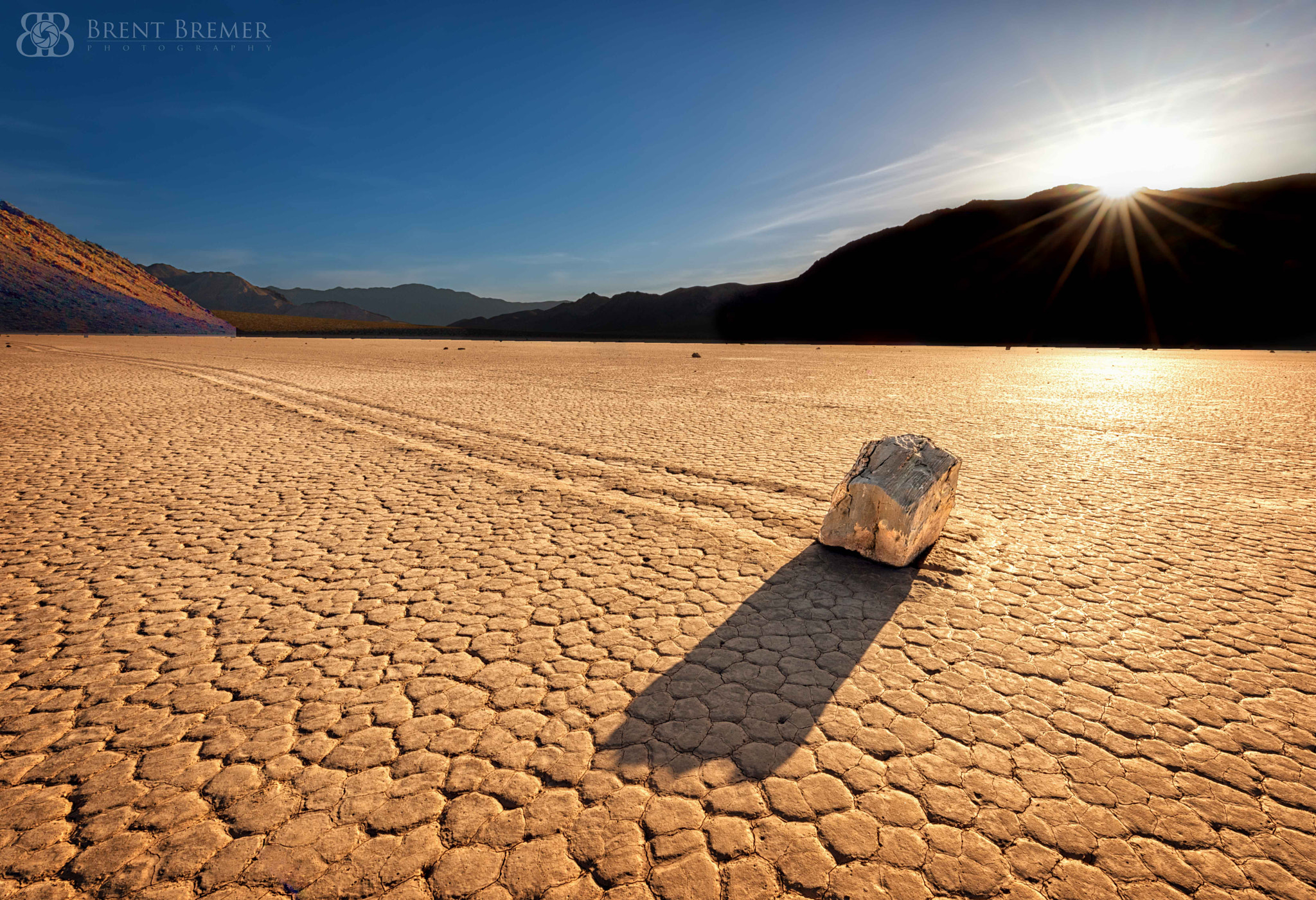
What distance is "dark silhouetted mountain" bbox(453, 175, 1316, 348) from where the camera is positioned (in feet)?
138

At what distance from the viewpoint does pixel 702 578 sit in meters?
2.92

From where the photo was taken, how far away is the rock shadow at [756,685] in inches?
67.2

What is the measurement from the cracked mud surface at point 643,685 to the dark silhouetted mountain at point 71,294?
52.9 m

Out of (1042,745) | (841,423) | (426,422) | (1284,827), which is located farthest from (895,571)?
(426,422)

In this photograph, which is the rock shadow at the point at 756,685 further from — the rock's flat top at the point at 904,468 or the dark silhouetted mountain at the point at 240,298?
the dark silhouetted mountain at the point at 240,298

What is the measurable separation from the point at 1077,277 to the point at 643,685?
62.8 m

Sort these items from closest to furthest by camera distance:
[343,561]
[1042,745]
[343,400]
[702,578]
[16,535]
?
[1042,745] → [702,578] → [343,561] → [16,535] → [343,400]

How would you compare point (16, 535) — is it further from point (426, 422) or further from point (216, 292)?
point (216, 292)

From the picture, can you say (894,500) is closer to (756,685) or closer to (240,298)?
(756,685)

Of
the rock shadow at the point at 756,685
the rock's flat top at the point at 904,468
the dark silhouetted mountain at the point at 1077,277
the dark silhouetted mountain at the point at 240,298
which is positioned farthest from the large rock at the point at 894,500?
the dark silhouetted mountain at the point at 240,298

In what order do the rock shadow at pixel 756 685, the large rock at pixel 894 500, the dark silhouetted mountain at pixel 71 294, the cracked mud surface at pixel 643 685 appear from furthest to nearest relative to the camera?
the dark silhouetted mountain at pixel 71 294 → the large rock at pixel 894 500 → the rock shadow at pixel 756 685 → the cracked mud surface at pixel 643 685

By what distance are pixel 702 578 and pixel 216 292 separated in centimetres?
21873

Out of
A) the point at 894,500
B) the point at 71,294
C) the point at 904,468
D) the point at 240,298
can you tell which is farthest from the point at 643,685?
the point at 240,298

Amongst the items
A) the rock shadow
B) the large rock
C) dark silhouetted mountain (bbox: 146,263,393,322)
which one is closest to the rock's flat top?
the large rock
